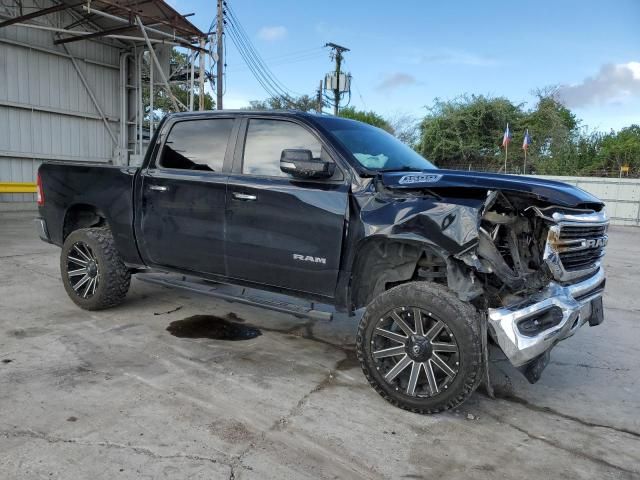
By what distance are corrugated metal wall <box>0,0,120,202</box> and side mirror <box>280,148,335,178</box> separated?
13.7 metres

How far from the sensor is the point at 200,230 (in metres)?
4.60

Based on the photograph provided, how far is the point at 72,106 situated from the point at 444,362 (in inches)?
631

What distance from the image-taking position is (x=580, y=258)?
3.63 metres

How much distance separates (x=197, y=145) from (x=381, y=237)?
216 cm

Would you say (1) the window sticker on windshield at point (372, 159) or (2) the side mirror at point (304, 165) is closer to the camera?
(2) the side mirror at point (304, 165)

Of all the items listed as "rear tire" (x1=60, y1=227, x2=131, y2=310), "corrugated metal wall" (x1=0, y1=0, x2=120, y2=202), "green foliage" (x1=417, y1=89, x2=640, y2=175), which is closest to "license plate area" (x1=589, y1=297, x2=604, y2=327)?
"rear tire" (x1=60, y1=227, x2=131, y2=310)

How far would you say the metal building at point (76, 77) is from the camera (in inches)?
562

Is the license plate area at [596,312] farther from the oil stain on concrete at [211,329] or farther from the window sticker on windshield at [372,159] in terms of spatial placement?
the oil stain on concrete at [211,329]

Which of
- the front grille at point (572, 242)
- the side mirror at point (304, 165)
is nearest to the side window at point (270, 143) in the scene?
the side mirror at point (304, 165)

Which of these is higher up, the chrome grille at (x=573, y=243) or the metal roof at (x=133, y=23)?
the metal roof at (x=133, y=23)

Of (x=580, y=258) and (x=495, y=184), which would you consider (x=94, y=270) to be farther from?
(x=580, y=258)

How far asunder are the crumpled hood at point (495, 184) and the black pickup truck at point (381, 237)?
0.05 ft

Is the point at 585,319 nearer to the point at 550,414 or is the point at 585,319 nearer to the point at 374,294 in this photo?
the point at 550,414

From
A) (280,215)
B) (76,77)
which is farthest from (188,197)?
(76,77)
